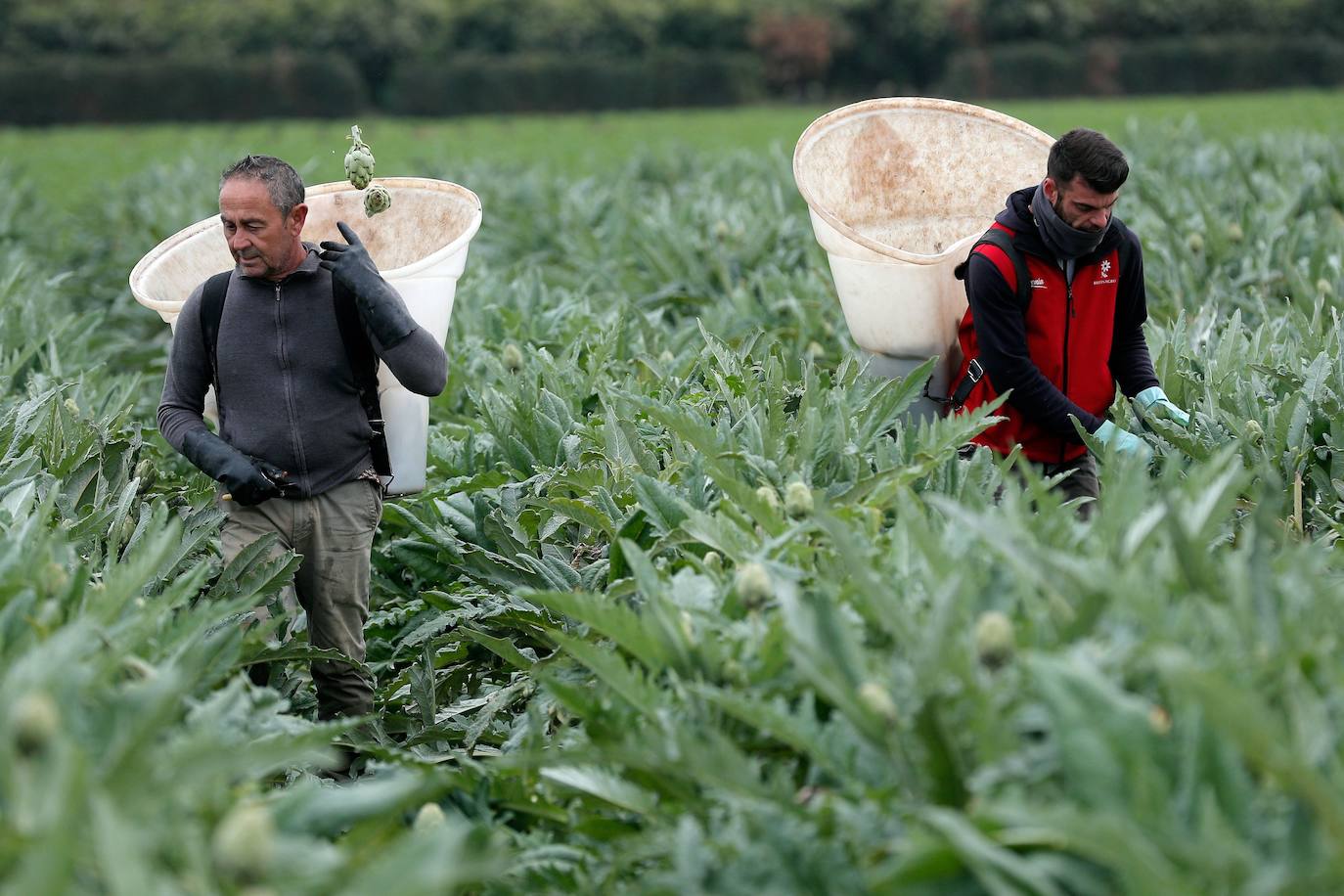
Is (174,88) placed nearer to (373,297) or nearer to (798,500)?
(373,297)

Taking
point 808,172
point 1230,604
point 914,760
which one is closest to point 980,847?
point 914,760

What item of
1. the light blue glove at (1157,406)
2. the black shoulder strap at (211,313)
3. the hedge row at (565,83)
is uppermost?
the black shoulder strap at (211,313)

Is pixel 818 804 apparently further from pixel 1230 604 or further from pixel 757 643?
pixel 1230 604

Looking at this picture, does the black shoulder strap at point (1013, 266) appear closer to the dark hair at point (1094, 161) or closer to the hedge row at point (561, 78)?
the dark hair at point (1094, 161)

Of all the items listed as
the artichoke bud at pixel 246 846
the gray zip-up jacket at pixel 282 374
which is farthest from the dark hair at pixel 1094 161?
the artichoke bud at pixel 246 846

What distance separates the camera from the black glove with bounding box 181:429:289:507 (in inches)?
154

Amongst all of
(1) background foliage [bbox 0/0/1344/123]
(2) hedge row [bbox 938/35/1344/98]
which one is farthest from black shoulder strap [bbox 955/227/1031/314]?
(2) hedge row [bbox 938/35/1344/98]

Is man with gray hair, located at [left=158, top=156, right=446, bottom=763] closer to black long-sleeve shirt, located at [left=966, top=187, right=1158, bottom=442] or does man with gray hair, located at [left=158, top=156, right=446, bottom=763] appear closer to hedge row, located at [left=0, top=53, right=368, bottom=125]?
black long-sleeve shirt, located at [left=966, top=187, right=1158, bottom=442]

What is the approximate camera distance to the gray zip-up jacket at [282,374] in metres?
4.03

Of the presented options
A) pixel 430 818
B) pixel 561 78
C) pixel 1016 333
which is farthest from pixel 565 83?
pixel 430 818

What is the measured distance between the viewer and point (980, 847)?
5.97 ft

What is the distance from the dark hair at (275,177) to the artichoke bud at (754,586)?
1.93 m

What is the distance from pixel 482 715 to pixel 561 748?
103 cm

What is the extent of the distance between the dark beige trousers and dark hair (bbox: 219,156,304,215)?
75 cm
